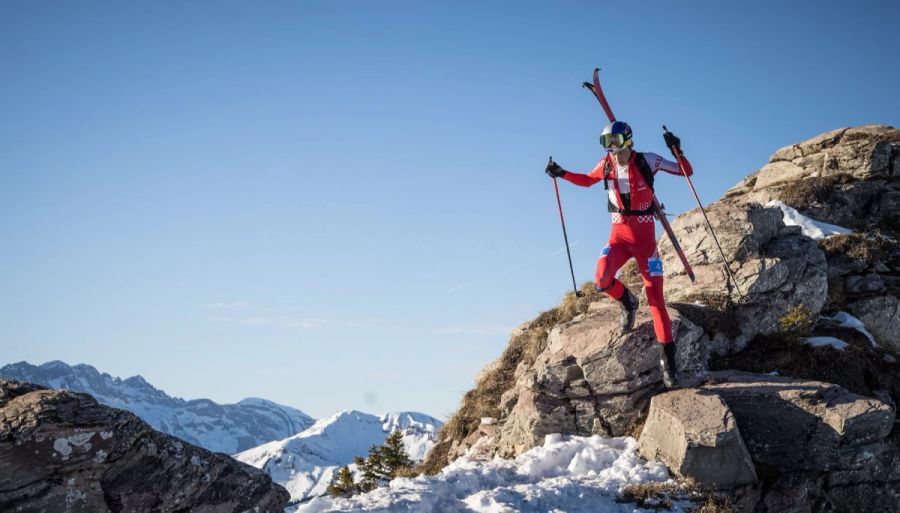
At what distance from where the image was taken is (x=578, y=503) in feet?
30.8

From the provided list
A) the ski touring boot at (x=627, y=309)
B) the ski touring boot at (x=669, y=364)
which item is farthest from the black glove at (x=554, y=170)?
the ski touring boot at (x=669, y=364)

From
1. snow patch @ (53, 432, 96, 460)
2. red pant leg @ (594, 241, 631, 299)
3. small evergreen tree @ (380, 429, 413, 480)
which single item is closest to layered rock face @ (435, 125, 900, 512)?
red pant leg @ (594, 241, 631, 299)

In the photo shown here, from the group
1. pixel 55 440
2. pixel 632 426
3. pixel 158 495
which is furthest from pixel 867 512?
pixel 55 440

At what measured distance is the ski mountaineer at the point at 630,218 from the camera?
1278 cm

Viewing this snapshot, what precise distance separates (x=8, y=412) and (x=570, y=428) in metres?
10.1

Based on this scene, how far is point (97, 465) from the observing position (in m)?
6.45

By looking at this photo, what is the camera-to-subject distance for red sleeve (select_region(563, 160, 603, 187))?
13955 millimetres

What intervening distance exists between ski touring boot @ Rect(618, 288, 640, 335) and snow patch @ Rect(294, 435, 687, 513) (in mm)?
2495

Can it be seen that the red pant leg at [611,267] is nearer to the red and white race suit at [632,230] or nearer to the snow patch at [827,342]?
the red and white race suit at [632,230]

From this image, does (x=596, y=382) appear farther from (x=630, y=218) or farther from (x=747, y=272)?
(x=747, y=272)

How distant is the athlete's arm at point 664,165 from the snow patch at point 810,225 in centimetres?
807

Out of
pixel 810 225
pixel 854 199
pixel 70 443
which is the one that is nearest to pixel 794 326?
pixel 810 225

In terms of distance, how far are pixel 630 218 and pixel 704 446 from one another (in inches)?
199

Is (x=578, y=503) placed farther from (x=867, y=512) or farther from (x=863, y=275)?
(x=863, y=275)
